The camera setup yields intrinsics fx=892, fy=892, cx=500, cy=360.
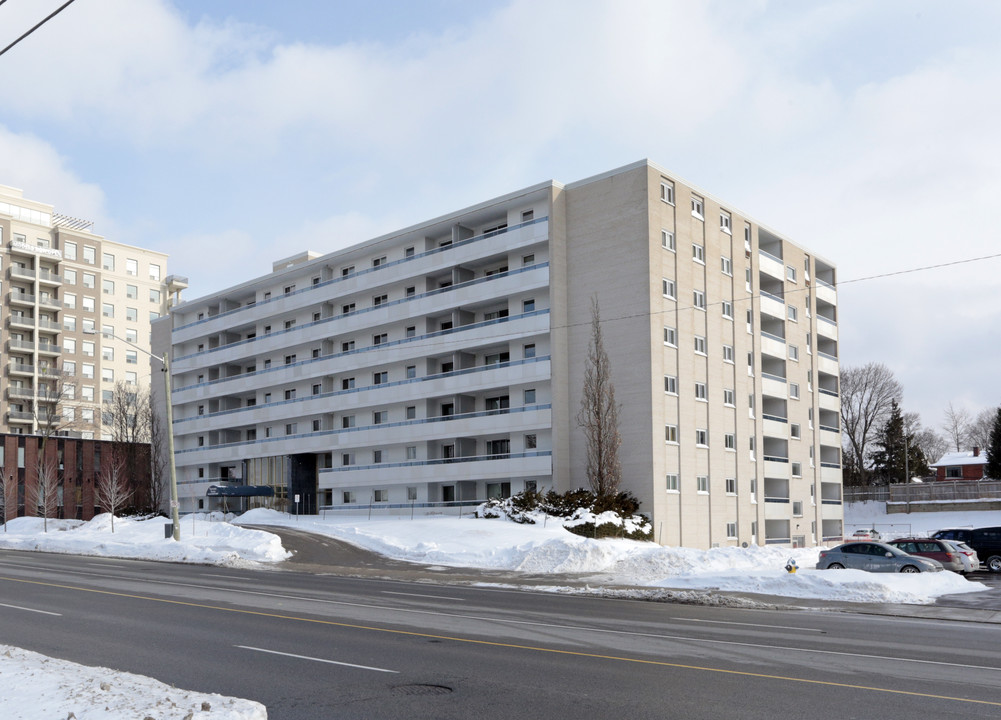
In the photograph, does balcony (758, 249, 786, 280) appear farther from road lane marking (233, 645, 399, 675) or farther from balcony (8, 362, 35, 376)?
balcony (8, 362, 35, 376)

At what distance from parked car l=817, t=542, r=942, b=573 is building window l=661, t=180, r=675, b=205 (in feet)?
81.7

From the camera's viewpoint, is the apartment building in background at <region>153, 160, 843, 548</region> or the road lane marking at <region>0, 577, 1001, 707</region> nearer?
the road lane marking at <region>0, 577, 1001, 707</region>

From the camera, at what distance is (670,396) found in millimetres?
49312

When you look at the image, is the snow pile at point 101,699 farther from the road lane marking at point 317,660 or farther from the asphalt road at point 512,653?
the road lane marking at point 317,660

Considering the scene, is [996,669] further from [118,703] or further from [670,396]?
[670,396]

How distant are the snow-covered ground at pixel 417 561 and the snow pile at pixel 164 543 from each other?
0.07 meters

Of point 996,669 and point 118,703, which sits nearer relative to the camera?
point 118,703

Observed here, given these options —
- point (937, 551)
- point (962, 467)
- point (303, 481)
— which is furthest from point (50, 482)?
point (962, 467)

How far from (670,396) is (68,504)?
56.9 metres

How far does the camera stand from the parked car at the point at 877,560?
30.1 metres

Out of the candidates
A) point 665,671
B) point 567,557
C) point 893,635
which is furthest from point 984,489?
point 665,671

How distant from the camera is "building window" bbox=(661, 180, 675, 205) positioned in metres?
50.8

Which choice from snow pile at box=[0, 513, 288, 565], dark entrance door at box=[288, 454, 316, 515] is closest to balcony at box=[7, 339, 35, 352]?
dark entrance door at box=[288, 454, 316, 515]

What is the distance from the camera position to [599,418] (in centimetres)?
4741
